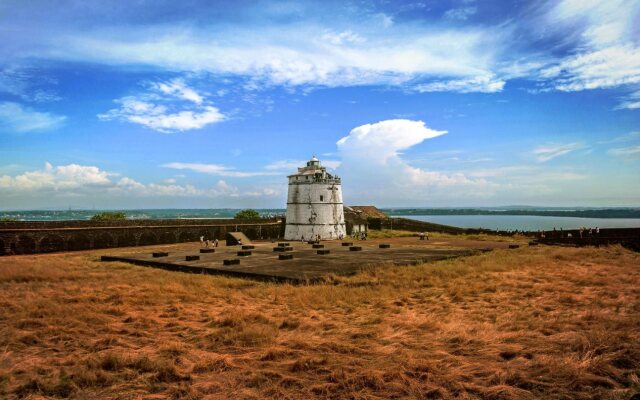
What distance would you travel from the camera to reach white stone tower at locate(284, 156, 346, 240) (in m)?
39.5

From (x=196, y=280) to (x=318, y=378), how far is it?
9618 mm

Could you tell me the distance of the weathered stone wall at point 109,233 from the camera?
27.5m

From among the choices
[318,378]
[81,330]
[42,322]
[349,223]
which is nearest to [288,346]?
[318,378]

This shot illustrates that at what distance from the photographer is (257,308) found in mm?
10734

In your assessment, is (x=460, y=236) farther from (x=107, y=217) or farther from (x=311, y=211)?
(x=107, y=217)

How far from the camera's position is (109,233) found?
32156mm

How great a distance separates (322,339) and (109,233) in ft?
95.5

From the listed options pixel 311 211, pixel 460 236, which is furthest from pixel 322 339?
pixel 460 236

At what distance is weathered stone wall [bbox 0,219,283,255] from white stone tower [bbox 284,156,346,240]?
4.34m

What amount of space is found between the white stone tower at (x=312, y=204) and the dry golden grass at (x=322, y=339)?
24.9 meters

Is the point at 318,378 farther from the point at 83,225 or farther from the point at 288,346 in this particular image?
the point at 83,225

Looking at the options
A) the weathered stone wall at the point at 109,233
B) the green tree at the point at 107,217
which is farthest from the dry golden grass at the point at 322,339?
the green tree at the point at 107,217

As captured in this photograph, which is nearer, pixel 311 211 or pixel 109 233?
pixel 109 233

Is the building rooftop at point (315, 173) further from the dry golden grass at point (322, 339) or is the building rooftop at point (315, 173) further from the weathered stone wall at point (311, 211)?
the dry golden grass at point (322, 339)
